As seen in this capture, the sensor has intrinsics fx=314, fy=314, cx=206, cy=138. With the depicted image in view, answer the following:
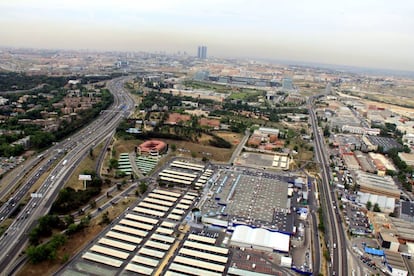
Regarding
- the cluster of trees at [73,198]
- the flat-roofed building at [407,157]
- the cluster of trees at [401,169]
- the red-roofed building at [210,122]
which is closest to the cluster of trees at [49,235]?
the cluster of trees at [73,198]

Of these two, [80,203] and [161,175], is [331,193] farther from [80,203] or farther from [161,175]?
[80,203]

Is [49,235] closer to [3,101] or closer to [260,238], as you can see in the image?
[260,238]

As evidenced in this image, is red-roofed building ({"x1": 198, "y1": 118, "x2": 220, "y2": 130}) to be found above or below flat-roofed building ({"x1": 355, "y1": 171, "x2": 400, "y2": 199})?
above

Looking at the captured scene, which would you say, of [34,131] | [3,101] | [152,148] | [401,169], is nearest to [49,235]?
[152,148]

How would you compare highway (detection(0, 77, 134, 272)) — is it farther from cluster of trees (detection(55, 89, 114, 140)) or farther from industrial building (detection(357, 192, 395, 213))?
industrial building (detection(357, 192, 395, 213))

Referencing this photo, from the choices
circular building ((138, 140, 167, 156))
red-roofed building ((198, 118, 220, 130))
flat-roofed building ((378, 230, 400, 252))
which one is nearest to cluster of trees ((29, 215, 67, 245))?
circular building ((138, 140, 167, 156))

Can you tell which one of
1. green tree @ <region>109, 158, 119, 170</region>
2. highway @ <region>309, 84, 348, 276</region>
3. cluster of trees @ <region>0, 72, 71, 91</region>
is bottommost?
highway @ <region>309, 84, 348, 276</region>
